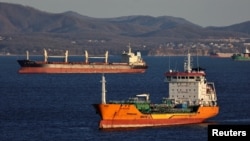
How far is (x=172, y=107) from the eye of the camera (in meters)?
72.5

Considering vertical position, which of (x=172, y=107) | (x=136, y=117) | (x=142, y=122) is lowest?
(x=142, y=122)

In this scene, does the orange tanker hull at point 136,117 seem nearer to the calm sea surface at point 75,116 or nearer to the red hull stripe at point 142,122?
the red hull stripe at point 142,122

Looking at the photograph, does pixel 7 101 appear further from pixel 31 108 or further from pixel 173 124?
pixel 173 124

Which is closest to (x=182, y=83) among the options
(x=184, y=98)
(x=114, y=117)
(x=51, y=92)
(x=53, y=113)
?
(x=184, y=98)

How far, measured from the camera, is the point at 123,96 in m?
110

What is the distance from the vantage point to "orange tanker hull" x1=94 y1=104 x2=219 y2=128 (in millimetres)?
68562

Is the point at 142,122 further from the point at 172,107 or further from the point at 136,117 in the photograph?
the point at 172,107

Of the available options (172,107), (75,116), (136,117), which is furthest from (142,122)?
(75,116)

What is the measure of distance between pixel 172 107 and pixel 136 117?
387 centimetres

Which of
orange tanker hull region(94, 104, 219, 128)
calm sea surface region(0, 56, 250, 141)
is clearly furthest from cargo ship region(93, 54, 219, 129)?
calm sea surface region(0, 56, 250, 141)

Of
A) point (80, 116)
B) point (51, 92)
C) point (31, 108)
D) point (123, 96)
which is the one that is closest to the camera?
point (80, 116)

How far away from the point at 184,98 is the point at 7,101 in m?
33.6

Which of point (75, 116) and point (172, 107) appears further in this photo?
point (75, 116)

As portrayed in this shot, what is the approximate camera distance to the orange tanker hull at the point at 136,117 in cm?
6856
